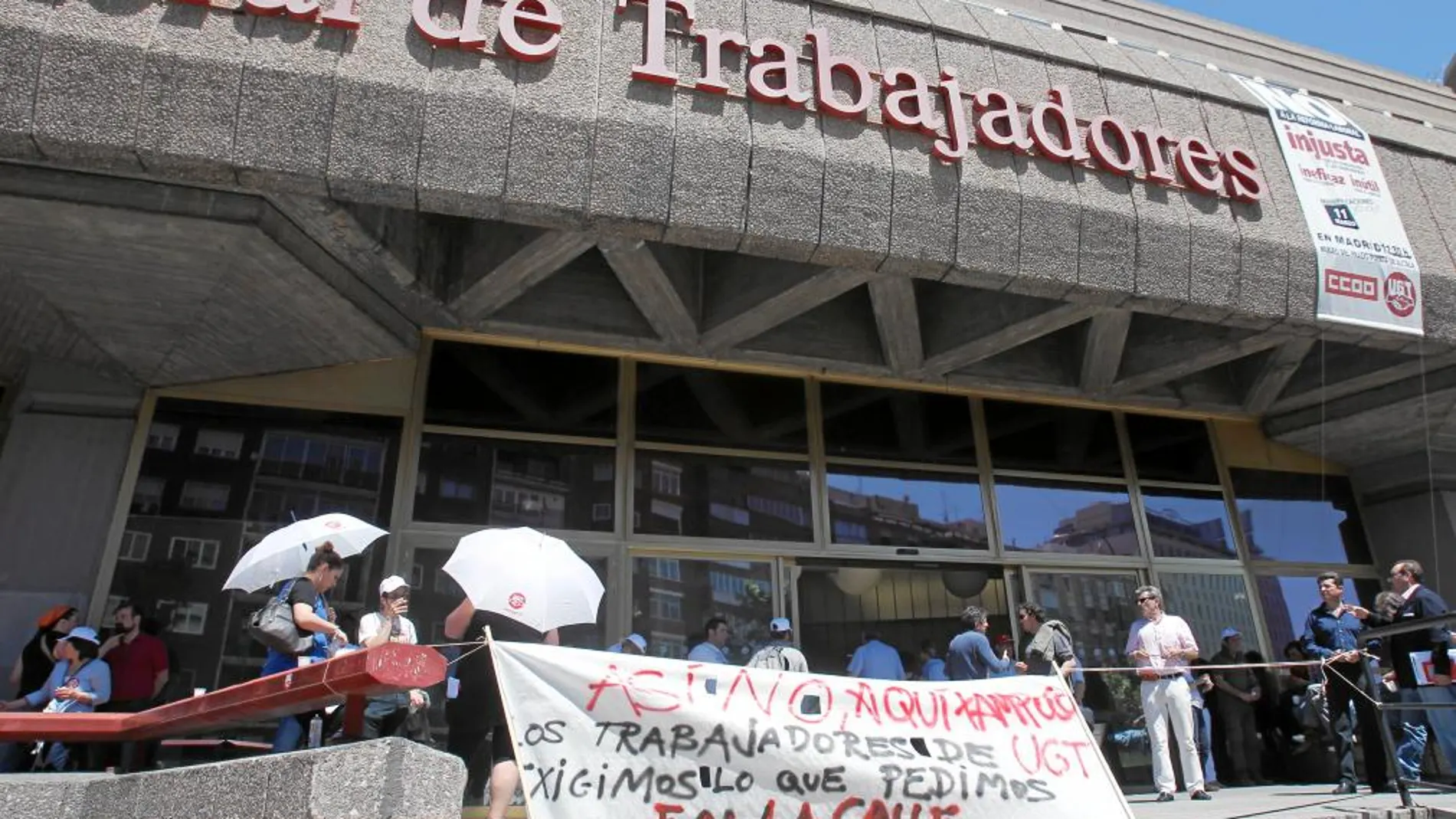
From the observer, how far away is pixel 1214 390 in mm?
11352

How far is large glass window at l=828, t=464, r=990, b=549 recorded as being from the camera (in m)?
9.93

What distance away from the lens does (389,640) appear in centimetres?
512

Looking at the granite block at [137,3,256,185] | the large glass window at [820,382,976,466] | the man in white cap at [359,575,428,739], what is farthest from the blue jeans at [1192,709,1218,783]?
the granite block at [137,3,256,185]

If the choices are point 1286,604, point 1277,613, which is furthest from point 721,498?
point 1286,604

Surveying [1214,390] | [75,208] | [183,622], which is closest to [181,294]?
[75,208]

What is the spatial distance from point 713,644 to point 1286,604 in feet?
24.4

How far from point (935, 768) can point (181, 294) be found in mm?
6548

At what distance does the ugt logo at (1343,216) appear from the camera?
348 inches

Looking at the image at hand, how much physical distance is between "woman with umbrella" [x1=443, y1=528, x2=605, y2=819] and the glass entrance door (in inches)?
168

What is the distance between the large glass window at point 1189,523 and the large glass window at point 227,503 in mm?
8420

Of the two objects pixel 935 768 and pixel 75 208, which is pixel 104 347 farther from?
pixel 935 768

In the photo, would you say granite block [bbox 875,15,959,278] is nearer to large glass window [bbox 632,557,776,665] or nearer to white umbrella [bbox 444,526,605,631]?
large glass window [bbox 632,557,776,665]

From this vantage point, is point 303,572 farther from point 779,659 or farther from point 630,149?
point 630,149

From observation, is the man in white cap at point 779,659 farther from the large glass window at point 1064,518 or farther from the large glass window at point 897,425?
the large glass window at point 1064,518
